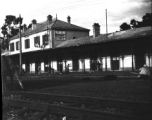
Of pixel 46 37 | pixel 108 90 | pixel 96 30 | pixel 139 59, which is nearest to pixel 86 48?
pixel 139 59

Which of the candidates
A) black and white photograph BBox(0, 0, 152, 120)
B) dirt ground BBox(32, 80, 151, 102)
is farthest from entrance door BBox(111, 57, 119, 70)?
dirt ground BBox(32, 80, 151, 102)

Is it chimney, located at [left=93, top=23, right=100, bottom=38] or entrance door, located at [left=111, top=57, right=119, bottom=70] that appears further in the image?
chimney, located at [left=93, top=23, right=100, bottom=38]

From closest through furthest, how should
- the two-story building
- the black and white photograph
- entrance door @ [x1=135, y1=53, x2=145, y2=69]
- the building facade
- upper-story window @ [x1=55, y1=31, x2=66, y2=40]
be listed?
the black and white photograph, the building facade, entrance door @ [x1=135, y1=53, x2=145, y2=69], the two-story building, upper-story window @ [x1=55, y1=31, x2=66, y2=40]

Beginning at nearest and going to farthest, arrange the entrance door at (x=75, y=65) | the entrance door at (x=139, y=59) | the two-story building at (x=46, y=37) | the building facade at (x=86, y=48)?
1. the building facade at (x=86, y=48)
2. the entrance door at (x=139, y=59)
3. the entrance door at (x=75, y=65)
4. the two-story building at (x=46, y=37)

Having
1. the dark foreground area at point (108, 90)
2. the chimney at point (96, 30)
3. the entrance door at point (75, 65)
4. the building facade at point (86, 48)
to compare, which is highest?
the chimney at point (96, 30)

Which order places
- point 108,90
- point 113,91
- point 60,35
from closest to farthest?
point 113,91, point 108,90, point 60,35

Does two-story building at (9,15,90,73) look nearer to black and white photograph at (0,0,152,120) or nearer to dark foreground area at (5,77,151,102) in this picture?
black and white photograph at (0,0,152,120)

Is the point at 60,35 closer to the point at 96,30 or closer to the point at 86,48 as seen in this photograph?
the point at 96,30

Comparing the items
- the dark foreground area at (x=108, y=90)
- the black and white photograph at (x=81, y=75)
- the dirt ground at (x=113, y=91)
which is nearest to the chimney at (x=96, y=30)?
the black and white photograph at (x=81, y=75)

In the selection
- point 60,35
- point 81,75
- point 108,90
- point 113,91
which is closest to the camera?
point 113,91

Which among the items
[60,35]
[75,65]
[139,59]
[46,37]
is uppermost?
[60,35]

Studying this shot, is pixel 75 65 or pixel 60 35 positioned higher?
pixel 60 35

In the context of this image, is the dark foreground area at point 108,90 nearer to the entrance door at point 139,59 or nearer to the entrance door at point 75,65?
→ the entrance door at point 139,59

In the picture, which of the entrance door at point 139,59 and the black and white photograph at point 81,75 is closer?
the black and white photograph at point 81,75
